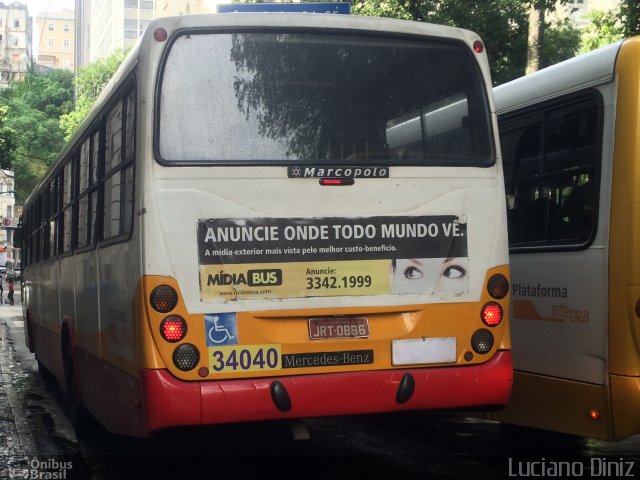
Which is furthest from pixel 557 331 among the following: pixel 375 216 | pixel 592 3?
pixel 592 3

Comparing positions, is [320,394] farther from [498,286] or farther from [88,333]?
[88,333]

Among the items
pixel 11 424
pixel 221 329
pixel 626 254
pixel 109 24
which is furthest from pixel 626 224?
pixel 109 24

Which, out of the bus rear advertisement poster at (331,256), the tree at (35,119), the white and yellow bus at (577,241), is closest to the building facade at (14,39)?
the tree at (35,119)

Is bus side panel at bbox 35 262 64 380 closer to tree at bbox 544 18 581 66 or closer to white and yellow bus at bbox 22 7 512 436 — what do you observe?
white and yellow bus at bbox 22 7 512 436

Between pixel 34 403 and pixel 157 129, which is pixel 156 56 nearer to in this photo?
pixel 157 129

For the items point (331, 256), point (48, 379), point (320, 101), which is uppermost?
point (320, 101)

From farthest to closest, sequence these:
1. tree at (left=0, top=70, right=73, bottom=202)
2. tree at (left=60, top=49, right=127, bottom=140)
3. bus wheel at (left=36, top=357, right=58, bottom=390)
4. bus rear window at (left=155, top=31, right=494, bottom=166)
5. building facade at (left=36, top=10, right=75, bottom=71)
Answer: building facade at (left=36, top=10, right=75, bottom=71)
tree at (left=0, top=70, right=73, bottom=202)
tree at (left=60, top=49, right=127, bottom=140)
bus wheel at (left=36, top=357, right=58, bottom=390)
bus rear window at (left=155, top=31, right=494, bottom=166)

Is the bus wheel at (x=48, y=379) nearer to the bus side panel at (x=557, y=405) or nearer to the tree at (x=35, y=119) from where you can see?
the bus side panel at (x=557, y=405)

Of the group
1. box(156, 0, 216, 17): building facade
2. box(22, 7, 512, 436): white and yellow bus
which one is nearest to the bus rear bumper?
box(22, 7, 512, 436): white and yellow bus

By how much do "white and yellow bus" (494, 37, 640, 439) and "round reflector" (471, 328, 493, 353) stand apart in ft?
2.53

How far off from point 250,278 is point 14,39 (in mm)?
182003

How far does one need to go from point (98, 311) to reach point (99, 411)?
0.74 meters

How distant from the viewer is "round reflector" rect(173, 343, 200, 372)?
→ 17.8ft

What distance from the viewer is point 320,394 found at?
5.61 metres
